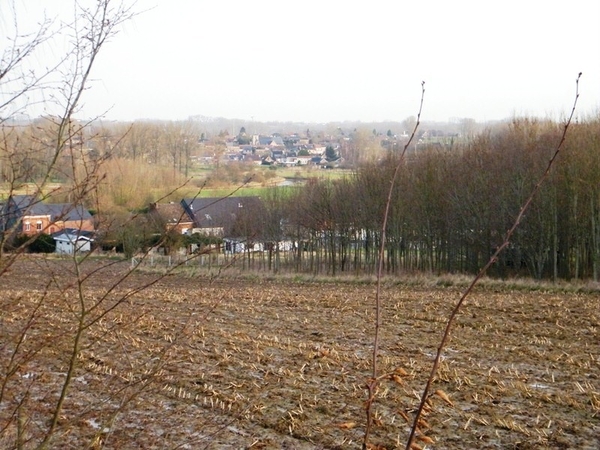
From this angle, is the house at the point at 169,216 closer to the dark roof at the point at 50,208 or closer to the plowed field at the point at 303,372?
the dark roof at the point at 50,208

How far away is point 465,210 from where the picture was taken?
90.4 ft

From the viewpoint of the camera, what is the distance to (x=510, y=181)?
85.4ft

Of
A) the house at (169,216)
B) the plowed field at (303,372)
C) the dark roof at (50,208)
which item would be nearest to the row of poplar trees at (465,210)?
the plowed field at (303,372)

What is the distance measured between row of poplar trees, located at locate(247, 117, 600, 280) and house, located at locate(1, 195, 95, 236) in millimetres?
20939

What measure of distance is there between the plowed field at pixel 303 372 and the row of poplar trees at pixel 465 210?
7341 mm

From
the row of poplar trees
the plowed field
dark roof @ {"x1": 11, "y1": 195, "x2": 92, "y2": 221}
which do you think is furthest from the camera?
the row of poplar trees

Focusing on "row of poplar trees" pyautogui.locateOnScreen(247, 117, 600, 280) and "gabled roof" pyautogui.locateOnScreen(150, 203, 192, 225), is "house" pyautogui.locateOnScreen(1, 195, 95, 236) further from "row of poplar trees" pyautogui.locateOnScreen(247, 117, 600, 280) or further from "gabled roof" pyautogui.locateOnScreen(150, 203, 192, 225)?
"row of poplar trees" pyautogui.locateOnScreen(247, 117, 600, 280)

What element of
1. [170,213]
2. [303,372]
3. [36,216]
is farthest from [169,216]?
[303,372]

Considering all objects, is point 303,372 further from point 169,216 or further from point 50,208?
point 50,208

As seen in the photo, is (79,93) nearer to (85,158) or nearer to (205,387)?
(85,158)

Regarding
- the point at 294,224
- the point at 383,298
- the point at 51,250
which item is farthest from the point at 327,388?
the point at 294,224

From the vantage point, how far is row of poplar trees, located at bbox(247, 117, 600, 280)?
25047 mm

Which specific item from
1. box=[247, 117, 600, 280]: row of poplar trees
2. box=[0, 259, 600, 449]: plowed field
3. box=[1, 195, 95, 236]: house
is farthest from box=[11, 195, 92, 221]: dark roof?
box=[247, 117, 600, 280]: row of poplar trees

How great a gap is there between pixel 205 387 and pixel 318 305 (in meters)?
8.81
